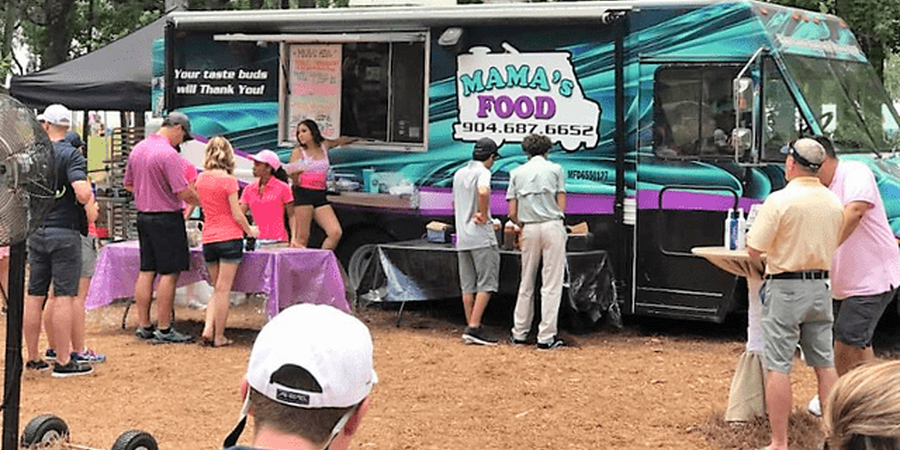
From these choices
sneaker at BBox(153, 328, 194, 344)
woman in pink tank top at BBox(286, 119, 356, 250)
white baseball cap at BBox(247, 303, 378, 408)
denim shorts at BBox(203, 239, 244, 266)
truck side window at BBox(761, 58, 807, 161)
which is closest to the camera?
white baseball cap at BBox(247, 303, 378, 408)

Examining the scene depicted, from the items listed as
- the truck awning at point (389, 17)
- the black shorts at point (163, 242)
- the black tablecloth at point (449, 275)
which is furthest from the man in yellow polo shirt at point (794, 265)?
the black shorts at point (163, 242)

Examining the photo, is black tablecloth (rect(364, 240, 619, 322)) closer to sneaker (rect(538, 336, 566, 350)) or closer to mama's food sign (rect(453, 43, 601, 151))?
sneaker (rect(538, 336, 566, 350))

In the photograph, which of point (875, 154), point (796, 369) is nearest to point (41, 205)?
point (796, 369)

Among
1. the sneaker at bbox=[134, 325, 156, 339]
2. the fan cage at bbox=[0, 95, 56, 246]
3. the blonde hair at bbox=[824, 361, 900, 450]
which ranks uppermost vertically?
the fan cage at bbox=[0, 95, 56, 246]

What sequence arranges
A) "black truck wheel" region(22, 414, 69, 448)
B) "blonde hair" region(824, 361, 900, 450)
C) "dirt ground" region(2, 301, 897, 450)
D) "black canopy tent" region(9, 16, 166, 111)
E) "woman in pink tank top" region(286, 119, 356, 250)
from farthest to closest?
1. "black canopy tent" region(9, 16, 166, 111)
2. "woman in pink tank top" region(286, 119, 356, 250)
3. "dirt ground" region(2, 301, 897, 450)
4. "black truck wheel" region(22, 414, 69, 448)
5. "blonde hair" region(824, 361, 900, 450)

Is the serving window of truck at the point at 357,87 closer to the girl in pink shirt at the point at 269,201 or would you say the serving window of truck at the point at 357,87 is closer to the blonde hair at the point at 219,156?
the girl in pink shirt at the point at 269,201

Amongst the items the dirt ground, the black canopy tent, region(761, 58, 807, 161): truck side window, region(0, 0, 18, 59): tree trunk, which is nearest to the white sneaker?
the dirt ground

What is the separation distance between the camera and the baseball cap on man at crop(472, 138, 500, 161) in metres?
9.62

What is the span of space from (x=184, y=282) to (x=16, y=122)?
15.7 ft

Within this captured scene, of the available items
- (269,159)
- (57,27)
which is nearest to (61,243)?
(269,159)

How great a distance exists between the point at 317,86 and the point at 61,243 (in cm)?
407

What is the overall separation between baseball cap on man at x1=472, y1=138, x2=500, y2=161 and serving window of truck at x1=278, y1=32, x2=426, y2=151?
3.69 ft

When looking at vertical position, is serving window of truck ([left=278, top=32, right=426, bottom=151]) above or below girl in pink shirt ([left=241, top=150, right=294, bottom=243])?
above

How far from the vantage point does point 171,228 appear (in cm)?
915
